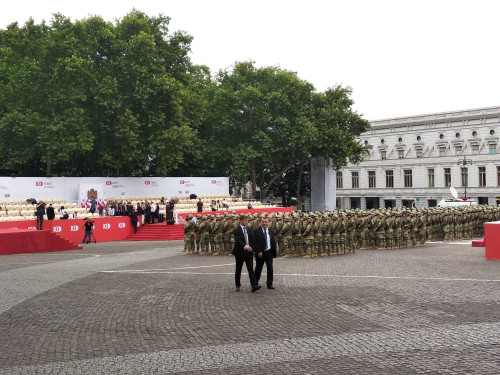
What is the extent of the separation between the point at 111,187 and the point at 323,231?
23376 millimetres

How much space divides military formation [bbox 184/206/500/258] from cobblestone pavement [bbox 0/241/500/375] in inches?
149

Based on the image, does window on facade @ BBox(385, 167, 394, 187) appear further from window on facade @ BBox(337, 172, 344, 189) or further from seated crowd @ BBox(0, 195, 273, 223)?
seated crowd @ BBox(0, 195, 273, 223)

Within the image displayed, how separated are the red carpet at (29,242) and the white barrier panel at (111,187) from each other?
10637 mm

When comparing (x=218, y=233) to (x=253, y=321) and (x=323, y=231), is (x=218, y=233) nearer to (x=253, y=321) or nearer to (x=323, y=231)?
(x=323, y=231)

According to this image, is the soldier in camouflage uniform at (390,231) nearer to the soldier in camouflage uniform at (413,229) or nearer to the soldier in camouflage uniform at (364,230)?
the soldier in camouflage uniform at (364,230)

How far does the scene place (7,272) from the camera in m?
18.9

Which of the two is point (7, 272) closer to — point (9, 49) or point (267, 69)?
point (9, 49)

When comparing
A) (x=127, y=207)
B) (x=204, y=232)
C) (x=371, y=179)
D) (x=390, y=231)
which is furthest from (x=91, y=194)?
(x=371, y=179)

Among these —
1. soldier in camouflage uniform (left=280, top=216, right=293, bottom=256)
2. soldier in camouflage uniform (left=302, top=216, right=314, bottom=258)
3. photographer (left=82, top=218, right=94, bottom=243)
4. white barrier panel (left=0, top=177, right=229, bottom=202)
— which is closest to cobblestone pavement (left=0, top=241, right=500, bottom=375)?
soldier in camouflage uniform (left=302, top=216, right=314, bottom=258)

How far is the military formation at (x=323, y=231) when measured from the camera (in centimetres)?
2273

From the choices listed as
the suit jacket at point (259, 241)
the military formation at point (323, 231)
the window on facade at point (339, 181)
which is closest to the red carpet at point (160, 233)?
the military formation at point (323, 231)

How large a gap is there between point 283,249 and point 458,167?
51.9 metres

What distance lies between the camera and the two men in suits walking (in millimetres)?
13984

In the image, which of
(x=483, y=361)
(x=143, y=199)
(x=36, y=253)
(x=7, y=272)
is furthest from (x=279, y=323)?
(x=143, y=199)
